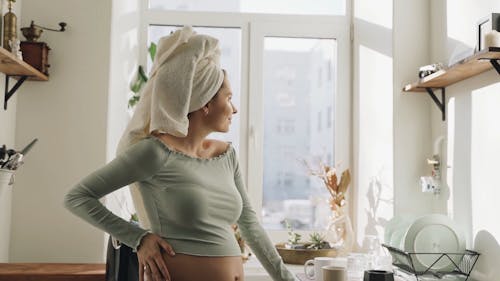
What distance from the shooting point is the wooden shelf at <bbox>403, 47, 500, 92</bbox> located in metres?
1.78

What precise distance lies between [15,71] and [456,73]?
1678 mm

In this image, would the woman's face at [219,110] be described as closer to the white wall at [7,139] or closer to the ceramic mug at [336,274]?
the ceramic mug at [336,274]

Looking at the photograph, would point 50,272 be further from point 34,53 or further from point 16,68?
point 34,53

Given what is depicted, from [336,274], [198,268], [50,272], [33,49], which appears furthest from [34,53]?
[336,274]

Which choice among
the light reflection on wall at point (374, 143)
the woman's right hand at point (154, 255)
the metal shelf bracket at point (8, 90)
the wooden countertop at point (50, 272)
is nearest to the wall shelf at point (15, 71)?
the metal shelf bracket at point (8, 90)

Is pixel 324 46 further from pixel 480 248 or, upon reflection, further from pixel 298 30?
pixel 480 248

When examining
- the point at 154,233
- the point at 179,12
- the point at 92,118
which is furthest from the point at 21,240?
the point at 179,12

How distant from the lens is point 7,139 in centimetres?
236

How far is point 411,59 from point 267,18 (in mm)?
931

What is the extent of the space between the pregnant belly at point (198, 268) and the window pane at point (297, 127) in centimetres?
158

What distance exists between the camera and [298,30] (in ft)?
10.3

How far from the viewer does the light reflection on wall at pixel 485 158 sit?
193 centimetres

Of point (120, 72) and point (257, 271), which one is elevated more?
point (120, 72)

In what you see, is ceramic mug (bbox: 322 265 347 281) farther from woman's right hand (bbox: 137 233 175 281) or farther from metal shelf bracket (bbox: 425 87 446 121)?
metal shelf bracket (bbox: 425 87 446 121)
